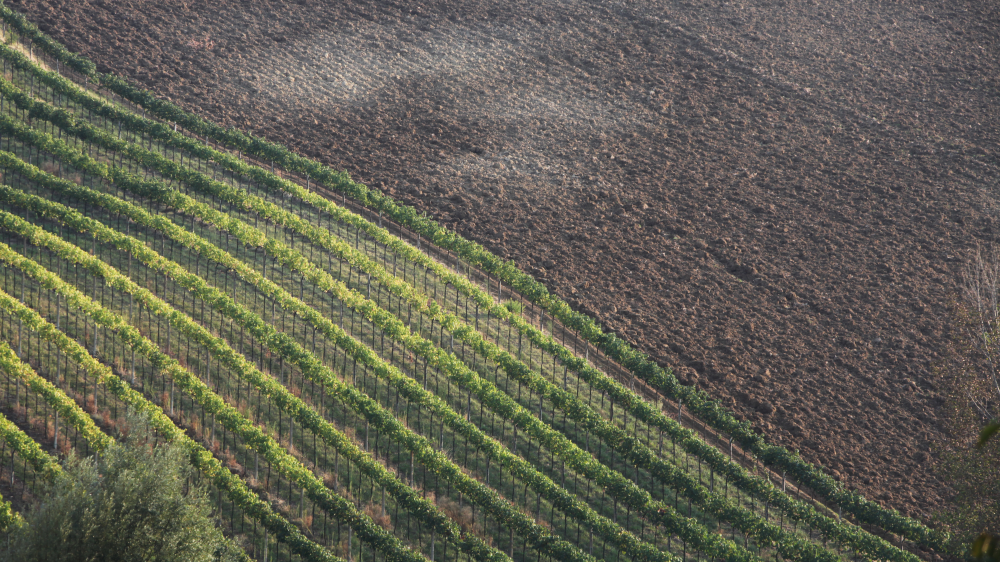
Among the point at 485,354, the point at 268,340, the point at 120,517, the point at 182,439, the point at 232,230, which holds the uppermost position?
the point at 120,517

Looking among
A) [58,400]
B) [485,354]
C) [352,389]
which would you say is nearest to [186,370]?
[58,400]

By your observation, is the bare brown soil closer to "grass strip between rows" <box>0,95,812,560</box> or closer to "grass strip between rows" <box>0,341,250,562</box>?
"grass strip between rows" <box>0,95,812,560</box>

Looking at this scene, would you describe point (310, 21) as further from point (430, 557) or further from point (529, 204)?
point (430, 557)

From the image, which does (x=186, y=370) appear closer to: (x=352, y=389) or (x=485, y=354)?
(x=352, y=389)

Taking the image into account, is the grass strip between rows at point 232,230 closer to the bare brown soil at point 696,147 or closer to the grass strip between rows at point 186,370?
the grass strip between rows at point 186,370

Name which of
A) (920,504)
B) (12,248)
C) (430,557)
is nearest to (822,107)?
(920,504)

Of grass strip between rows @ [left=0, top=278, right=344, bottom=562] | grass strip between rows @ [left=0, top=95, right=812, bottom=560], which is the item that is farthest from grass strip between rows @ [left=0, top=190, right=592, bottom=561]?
grass strip between rows @ [left=0, top=95, right=812, bottom=560]
